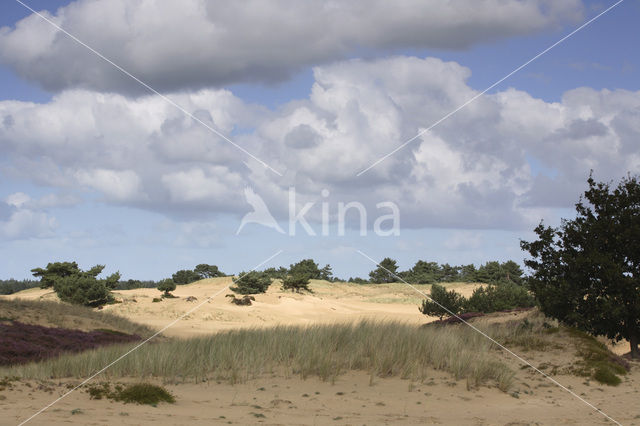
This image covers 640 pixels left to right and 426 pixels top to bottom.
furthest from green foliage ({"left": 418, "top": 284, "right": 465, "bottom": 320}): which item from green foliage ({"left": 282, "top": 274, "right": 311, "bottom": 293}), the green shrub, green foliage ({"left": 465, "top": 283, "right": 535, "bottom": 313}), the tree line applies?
green foliage ({"left": 282, "top": 274, "right": 311, "bottom": 293})

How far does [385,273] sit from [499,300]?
142ft

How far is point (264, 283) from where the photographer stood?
5656 centimetres

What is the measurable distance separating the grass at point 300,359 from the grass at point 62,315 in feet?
→ 43.6

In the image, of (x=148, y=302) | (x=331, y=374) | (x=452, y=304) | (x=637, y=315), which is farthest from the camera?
(x=148, y=302)

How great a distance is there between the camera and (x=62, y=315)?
98.5 ft

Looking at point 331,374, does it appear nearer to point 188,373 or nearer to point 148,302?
point 188,373

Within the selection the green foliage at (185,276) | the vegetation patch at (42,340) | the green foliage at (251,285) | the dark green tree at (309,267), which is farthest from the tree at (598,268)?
the green foliage at (185,276)

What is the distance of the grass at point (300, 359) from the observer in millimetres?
14859

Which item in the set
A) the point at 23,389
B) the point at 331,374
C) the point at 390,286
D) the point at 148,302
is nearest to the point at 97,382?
the point at 23,389

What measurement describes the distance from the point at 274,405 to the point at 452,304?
918 inches

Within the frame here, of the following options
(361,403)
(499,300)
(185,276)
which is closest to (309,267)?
(185,276)

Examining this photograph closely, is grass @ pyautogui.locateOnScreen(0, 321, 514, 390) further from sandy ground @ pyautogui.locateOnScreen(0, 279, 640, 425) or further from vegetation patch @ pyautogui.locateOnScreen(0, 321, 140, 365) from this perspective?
vegetation patch @ pyautogui.locateOnScreen(0, 321, 140, 365)

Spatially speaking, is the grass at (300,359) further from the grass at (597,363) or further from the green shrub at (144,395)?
the grass at (597,363)

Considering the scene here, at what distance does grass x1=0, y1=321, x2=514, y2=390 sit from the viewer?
14.9 m
